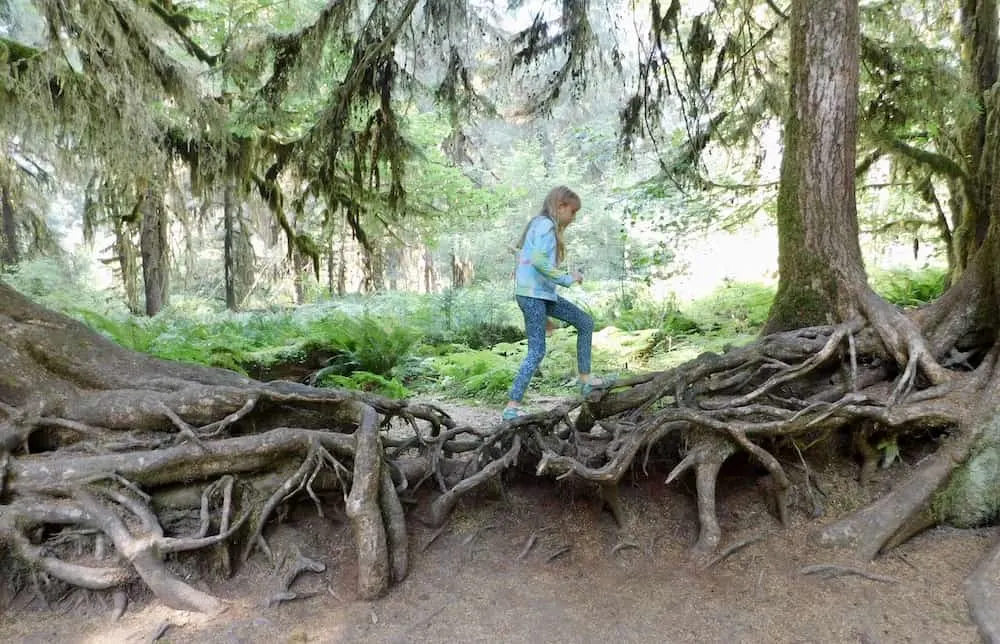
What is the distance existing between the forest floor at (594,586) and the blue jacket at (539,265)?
4.95 ft

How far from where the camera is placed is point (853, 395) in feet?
12.3

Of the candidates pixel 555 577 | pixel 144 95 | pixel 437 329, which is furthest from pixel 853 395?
pixel 437 329

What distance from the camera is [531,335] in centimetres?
464

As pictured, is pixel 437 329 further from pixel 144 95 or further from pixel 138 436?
pixel 138 436

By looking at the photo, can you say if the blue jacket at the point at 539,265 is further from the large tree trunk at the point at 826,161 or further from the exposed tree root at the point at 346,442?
the large tree trunk at the point at 826,161

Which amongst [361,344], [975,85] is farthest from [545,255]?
[975,85]

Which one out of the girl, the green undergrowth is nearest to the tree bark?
the green undergrowth

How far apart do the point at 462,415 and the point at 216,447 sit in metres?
3.48

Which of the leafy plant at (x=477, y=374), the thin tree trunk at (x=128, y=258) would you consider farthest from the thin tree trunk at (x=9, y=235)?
the leafy plant at (x=477, y=374)

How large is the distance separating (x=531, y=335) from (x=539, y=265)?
0.59m

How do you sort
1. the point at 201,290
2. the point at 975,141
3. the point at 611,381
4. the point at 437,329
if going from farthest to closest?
the point at 201,290 → the point at 437,329 → the point at 975,141 → the point at 611,381

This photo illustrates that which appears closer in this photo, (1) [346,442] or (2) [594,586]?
(2) [594,586]

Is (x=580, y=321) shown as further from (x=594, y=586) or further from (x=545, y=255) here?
(x=594, y=586)

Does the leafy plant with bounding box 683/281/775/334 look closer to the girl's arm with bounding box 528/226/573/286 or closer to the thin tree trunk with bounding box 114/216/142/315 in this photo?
the girl's arm with bounding box 528/226/573/286
